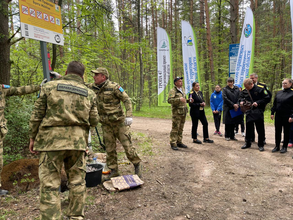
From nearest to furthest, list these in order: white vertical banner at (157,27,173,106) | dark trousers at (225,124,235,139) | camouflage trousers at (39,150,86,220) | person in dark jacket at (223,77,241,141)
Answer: camouflage trousers at (39,150,86,220) → person in dark jacket at (223,77,241,141) → dark trousers at (225,124,235,139) → white vertical banner at (157,27,173,106)

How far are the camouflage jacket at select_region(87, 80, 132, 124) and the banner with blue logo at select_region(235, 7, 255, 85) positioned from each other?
821cm

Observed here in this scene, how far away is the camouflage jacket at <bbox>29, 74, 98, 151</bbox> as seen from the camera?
2.31 m

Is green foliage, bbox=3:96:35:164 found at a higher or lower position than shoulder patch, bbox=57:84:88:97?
lower

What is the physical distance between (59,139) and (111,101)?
1.58m

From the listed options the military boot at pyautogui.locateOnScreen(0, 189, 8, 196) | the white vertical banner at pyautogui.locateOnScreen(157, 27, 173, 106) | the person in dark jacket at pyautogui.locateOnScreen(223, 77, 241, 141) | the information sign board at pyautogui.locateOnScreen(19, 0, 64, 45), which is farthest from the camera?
the white vertical banner at pyautogui.locateOnScreen(157, 27, 173, 106)

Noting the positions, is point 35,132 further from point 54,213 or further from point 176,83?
point 176,83

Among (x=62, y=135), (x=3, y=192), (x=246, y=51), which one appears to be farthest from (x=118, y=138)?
(x=246, y=51)

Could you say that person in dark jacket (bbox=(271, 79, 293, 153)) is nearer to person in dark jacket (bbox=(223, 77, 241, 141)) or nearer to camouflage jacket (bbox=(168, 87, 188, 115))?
person in dark jacket (bbox=(223, 77, 241, 141))

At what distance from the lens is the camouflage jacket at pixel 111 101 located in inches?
146

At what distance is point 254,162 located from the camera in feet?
15.6

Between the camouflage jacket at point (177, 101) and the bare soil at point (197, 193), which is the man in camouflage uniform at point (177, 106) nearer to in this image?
the camouflage jacket at point (177, 101)

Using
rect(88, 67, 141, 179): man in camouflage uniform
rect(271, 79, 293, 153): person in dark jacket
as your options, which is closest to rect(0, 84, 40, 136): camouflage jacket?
rect(88, 67, 141, 179): man in camouflage uniform

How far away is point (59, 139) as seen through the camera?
2295mm

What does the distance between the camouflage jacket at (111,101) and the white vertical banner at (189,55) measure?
8635 mm
